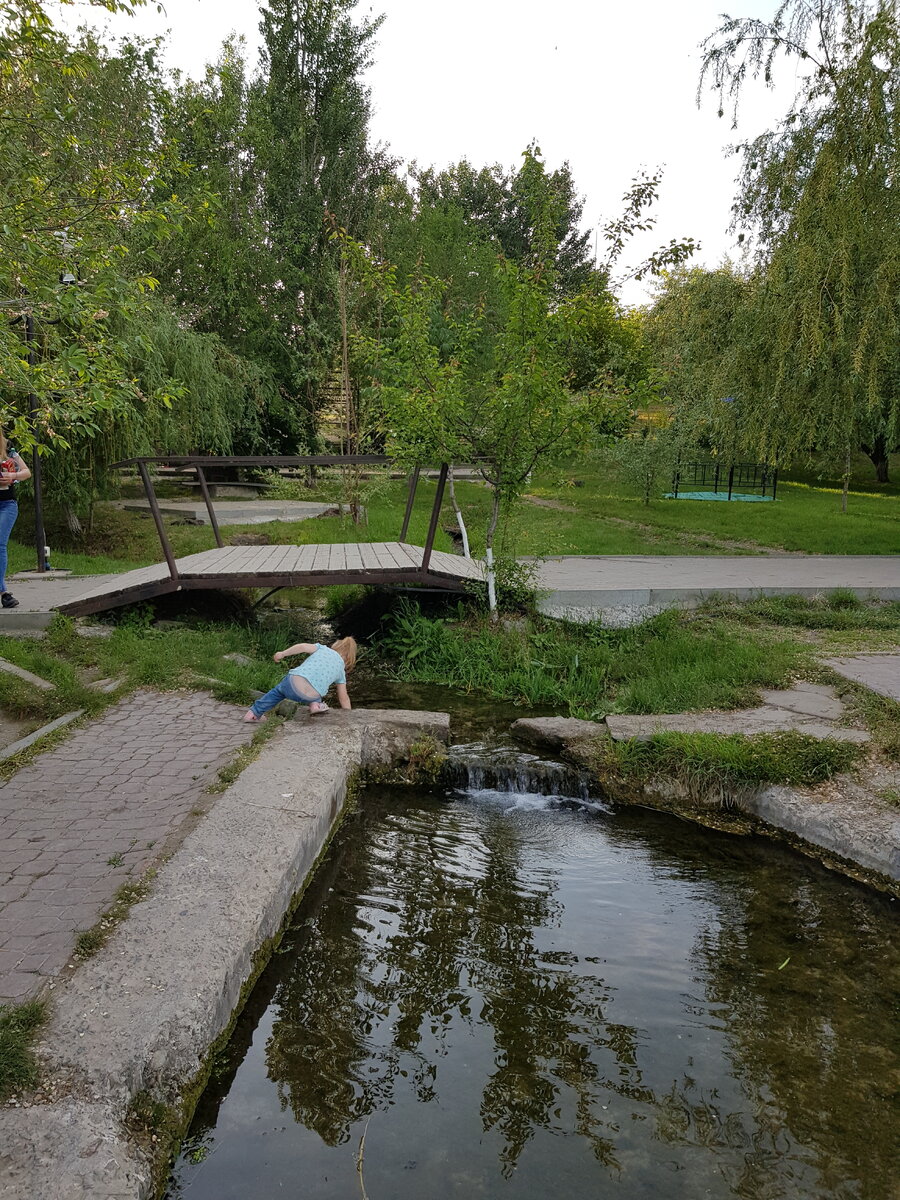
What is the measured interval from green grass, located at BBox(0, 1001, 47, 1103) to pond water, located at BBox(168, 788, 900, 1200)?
0.56m

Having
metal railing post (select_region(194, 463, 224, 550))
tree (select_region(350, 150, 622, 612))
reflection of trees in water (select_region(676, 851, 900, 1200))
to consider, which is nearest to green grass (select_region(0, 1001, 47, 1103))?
reflection of trees in water (select_region(676, 851, 900, 1200))

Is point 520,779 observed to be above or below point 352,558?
below

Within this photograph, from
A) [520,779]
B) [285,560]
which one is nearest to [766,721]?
[520,779]

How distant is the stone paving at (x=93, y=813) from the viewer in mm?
3348

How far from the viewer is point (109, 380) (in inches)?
249

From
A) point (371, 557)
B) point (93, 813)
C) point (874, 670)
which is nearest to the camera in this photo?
point (93, 813)

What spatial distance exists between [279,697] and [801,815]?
3.50 metres

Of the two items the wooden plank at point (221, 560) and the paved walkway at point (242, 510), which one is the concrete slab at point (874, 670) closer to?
the wooden plank at point (221, 560)

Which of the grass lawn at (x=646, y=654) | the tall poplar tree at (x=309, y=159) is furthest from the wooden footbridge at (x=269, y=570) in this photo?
the tall poplar tree at (x=309, y=159)

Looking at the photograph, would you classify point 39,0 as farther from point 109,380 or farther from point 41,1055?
point 41,1055

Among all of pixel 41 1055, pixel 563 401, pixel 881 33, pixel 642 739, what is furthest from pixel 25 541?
pixel 881 33

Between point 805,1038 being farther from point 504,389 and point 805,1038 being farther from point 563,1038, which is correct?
point 504,389

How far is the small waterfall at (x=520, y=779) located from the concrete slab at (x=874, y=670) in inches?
93.8

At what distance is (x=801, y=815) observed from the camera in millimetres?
4984
